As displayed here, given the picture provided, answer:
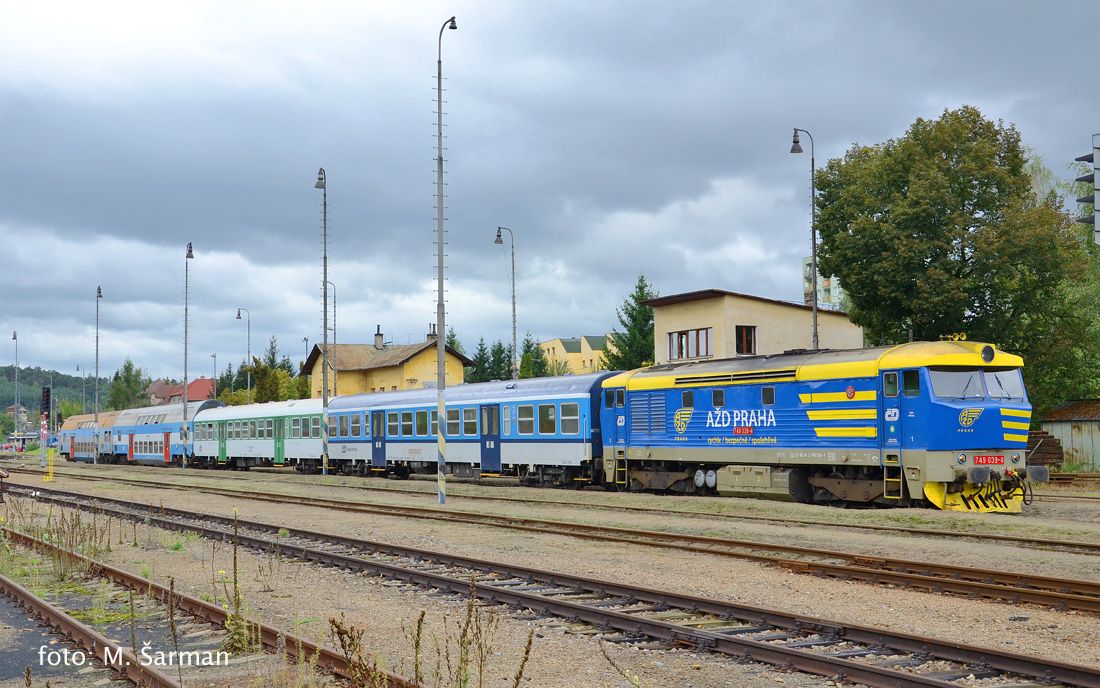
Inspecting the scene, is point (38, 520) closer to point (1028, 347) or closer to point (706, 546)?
point (706, 546)

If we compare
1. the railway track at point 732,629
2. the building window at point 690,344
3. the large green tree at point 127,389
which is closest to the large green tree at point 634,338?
the building window at point 690,344

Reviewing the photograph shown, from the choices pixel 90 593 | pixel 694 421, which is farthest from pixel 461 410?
pixel 90 593

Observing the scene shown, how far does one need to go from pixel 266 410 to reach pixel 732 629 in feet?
148

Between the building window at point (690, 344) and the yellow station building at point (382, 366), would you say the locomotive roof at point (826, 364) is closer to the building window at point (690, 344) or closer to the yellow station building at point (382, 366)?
the building window at point (690, 344)

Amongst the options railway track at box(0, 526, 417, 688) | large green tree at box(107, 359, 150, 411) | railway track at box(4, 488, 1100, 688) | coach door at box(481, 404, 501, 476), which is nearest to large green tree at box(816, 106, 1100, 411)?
coach door at box(481, 404, 501, 476)

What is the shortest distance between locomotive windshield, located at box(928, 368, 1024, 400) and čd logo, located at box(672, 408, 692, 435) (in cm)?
709

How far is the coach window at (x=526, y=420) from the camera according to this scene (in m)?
Answer: 32.8

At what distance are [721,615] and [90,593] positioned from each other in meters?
8.36

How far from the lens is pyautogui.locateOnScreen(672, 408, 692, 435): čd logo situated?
26.8m

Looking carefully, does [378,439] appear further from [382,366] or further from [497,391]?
[382,366]

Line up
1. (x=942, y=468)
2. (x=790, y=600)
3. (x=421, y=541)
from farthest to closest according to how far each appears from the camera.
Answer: (x=942, y=468)
(x=421, y=541)
(x=790, y=600)

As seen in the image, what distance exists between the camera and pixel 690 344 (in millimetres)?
51875

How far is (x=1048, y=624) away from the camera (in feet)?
34.6

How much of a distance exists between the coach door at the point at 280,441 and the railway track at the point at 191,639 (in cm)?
3608
